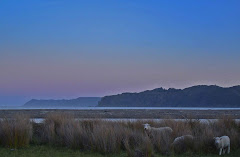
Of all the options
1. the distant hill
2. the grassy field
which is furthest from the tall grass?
the distant hill

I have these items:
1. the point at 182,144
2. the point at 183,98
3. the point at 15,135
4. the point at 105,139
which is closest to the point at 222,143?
the point at 182,144

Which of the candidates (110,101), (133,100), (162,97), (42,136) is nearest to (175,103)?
(162,97)

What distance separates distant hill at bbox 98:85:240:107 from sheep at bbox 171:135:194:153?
153147 mm

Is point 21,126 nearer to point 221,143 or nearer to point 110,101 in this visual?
point 221,143

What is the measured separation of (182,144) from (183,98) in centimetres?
16553

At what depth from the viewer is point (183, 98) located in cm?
17238

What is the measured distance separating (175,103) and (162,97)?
11.2 meters

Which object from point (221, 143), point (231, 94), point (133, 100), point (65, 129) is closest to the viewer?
point (221, 143)

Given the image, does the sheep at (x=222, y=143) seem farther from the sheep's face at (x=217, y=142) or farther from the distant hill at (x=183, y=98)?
the distant hill at (x=183, y=98)

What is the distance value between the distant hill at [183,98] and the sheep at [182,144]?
15315cm

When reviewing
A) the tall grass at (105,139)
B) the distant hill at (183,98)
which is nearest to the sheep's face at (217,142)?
the tall grass at (105,139)

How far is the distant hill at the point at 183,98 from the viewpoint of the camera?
157750mm

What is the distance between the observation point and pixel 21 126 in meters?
11.2

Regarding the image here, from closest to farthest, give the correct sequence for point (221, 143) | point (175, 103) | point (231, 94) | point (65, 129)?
1. point (221, 143)
2. point (65, 129)
3. point (231, 94)
4. point (175, 103)
